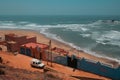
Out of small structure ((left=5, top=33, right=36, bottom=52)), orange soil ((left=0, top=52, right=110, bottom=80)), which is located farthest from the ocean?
small structure ((left=5, top=33, right=36, bottom=52))

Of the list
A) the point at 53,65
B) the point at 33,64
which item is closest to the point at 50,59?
the point at 53,65

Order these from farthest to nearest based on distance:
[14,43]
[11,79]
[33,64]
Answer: [14,43]
[33,64]
[11,79]

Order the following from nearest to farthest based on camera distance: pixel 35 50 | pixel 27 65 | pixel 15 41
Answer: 1. pixel 27 65
2. pixel 35 50
3. pixel 15 41

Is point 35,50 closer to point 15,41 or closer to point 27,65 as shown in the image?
point 27,65

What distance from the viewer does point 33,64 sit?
25.8m

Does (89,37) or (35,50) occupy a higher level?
(35,50)

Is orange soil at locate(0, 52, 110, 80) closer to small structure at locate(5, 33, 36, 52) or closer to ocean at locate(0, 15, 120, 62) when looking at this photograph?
small structure at locate(5, 33, 36, 52)

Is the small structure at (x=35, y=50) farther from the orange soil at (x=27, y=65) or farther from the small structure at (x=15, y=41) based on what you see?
the small structure at (x=15, y=41)

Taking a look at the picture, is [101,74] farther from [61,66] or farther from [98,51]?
[98,51]

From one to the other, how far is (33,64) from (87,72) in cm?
700

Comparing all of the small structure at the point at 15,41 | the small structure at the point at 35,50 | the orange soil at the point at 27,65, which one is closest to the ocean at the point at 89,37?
the orange soil at the point at 27,65

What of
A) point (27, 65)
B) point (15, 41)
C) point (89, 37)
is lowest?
point (89, 37)

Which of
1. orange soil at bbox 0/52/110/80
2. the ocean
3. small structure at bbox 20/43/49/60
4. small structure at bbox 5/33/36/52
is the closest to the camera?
orange soil at bbox 0/52/110/80

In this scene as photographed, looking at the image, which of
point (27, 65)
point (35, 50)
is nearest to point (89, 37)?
point (35, 50)
